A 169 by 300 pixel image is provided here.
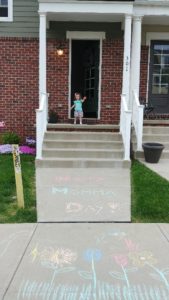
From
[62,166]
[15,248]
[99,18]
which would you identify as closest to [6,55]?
[99,18]

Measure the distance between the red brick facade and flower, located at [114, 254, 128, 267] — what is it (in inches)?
301

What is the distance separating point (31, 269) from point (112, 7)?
765 cm

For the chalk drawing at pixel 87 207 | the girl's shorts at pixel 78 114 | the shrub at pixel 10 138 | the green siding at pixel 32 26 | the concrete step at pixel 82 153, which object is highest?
the green siding at pixel 32 26

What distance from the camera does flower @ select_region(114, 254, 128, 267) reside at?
422 cm

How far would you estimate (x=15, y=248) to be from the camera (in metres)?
4.61

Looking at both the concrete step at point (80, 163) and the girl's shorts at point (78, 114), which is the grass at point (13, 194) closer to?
the concrete step at point (80, 163)

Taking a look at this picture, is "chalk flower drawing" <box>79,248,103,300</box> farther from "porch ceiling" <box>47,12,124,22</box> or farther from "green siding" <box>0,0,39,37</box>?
"green siding" <box>0,0,39,37</box>

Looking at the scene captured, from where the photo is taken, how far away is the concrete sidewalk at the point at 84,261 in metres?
3.64

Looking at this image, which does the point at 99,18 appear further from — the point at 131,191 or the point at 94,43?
the point at 131,191

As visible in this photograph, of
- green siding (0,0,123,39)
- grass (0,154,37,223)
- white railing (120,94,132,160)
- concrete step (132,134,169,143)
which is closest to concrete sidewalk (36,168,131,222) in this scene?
grass (0,154,37,223)

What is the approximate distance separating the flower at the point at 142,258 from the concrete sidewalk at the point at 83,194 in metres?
1.19

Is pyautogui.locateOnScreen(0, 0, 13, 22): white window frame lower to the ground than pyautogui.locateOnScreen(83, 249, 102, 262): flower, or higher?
higher

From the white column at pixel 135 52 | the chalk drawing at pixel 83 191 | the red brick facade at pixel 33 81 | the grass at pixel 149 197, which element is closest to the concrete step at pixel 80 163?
the grass at pixel 149 197

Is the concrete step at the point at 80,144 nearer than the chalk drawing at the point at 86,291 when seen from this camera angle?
No
